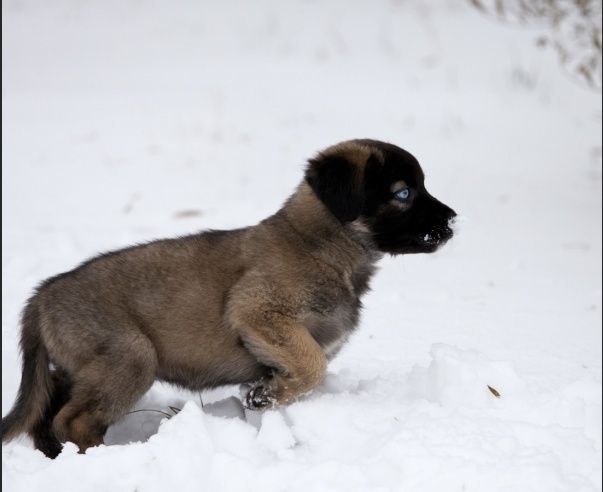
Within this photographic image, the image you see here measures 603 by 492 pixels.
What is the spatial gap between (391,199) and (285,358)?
2.80 feet

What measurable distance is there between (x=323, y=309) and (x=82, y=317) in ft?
3.26

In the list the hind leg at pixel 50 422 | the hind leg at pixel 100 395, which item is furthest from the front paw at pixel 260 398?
the hind leg at pixel 50 422

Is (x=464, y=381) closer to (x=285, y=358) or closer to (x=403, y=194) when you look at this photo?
(x=285, y=358)

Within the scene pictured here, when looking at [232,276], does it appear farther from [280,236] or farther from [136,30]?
[136,30]


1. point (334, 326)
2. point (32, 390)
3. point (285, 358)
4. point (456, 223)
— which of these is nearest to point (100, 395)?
point (32, 390)

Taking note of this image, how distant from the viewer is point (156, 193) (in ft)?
26.1

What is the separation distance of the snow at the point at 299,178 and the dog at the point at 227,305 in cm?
19

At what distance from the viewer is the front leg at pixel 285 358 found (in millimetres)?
3580

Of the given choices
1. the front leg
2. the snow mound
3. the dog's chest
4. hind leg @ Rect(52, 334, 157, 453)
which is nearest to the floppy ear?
the dog's chest

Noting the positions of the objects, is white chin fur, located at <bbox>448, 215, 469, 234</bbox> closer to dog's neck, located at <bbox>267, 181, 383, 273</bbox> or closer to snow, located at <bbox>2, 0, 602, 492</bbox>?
snow, located at <bbox>2, 0, 602, 492</bbox>

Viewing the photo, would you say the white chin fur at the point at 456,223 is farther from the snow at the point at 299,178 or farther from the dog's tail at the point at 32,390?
the dog's tail at the point at 32,390

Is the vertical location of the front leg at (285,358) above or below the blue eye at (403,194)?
below

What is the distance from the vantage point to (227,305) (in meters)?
3.69

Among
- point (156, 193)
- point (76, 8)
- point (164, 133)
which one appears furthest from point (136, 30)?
point (156, 193)
